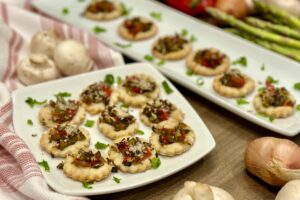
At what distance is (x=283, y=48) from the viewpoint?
12.5ft

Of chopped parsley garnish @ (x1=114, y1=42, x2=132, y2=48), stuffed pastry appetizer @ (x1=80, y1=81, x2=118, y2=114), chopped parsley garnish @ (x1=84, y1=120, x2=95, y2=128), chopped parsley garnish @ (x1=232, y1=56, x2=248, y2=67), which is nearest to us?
chopped parsley garnish @ (x1=84, y1=120, x2=95, y2=128)

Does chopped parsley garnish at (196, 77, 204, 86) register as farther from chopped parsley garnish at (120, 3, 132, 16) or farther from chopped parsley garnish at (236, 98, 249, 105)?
chopped parsley garnish at (120, 3, 132, 16)

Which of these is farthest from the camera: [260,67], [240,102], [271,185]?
[260,67]

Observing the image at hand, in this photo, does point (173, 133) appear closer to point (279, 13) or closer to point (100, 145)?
point (100, 145)

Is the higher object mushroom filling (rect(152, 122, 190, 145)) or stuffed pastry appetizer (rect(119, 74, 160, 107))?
mushroom filling (rect(152, 122, 190, 145))

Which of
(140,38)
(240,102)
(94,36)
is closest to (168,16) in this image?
(140,38)

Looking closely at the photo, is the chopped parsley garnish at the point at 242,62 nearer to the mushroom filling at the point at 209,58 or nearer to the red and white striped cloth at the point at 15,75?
the mushroom filling at the point at 209,58

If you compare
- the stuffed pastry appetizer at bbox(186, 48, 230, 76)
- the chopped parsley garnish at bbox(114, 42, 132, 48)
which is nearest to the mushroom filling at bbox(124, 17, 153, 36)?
the chopped parsley garnish at bbox(114, 42, 132, 48)

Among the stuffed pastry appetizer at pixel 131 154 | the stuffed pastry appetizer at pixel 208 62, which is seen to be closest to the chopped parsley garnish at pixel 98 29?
the stuffed pastry appetizer at pixel 208 62

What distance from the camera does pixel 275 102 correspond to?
315 cm

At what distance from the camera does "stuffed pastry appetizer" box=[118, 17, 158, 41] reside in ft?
13.1

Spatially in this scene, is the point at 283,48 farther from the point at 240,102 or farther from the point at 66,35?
the point at 66,35

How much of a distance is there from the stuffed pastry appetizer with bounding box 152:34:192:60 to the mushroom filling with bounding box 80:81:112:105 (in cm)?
63

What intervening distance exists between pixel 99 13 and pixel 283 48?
159 centimetres
